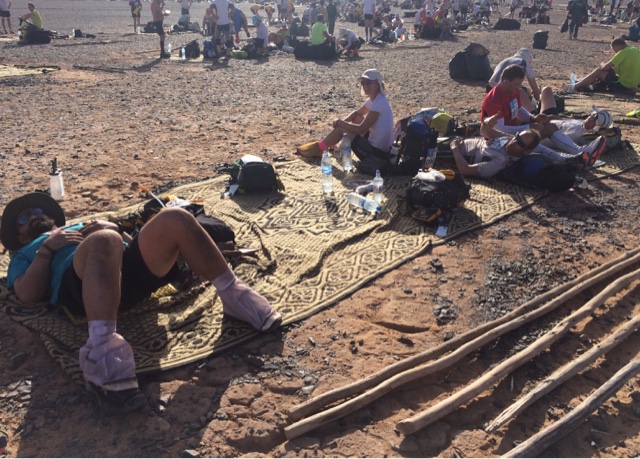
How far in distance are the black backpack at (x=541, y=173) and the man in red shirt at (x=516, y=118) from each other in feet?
1.35

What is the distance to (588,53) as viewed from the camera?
2083cm

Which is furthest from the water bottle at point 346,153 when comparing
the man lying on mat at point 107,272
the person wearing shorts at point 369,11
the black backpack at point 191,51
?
the person wearing shorts at point 369,11

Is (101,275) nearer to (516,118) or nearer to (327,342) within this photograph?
(327,342)

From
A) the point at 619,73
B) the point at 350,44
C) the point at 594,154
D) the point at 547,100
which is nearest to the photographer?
the point at 594,154

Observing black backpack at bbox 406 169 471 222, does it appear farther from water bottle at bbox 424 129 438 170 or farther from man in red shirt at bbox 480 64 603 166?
man in red shirt at bbox 480 64 603 166

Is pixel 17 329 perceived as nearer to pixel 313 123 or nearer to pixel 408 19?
pixel 313 123

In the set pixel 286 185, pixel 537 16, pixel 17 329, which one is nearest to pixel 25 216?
pixel 17 329

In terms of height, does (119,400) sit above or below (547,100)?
below

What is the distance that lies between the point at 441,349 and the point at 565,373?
0.81m

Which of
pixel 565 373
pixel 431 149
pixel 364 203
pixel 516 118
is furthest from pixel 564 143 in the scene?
pixel 565 373

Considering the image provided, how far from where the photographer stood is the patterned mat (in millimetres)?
4059

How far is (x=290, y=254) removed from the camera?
536 cm

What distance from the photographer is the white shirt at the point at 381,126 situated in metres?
7.67

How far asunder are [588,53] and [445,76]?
8.78 m
